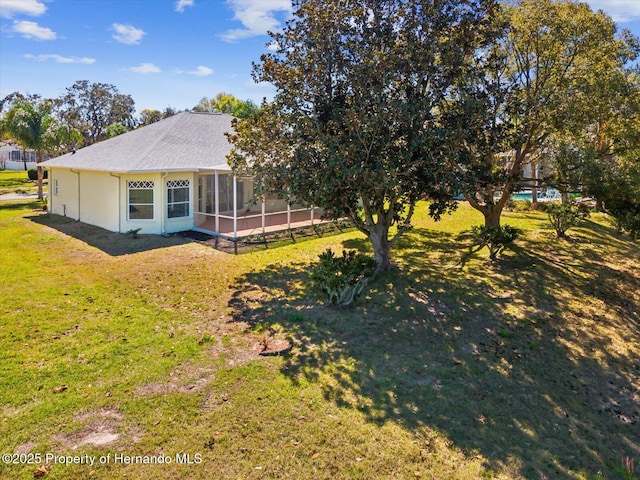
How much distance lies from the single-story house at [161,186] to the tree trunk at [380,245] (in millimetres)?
4085

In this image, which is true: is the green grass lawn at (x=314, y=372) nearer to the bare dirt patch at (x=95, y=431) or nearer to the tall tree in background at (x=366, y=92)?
the bare dirt patch at (x=95, y=431)

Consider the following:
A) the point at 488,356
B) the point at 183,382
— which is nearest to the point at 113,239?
the point at 183,382

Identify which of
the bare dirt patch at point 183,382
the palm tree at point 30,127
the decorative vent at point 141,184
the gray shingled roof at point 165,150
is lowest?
the bare dirt patch at point 183,382

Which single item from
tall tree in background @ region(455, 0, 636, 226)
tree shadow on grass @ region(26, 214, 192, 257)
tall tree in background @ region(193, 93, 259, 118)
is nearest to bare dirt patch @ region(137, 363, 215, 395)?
tall tree in background @ region(455, 0, 636, 226)

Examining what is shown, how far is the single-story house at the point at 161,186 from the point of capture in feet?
59.1

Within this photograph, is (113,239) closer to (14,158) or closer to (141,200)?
(141,200)

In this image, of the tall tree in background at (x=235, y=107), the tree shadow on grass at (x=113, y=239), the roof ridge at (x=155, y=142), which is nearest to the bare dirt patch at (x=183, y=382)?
the tree shadow on grass at (x=113, y=239)

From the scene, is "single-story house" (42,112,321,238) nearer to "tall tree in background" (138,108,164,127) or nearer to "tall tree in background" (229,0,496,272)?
"tall tree in background" (229,0,496,272)

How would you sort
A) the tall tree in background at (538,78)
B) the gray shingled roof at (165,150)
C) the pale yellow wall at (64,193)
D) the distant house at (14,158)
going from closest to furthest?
1. the tall tree in background at (538,78)
2. the gray shingled roof at (165,150)
3. the pale yellow wall at (64,193)
4. the distant house at (14,158)

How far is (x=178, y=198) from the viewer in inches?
743

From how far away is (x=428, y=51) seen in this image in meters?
10.1

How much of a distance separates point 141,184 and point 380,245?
1129 cm

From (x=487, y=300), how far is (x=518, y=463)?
6.03m

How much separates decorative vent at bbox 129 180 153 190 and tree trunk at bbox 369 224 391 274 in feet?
35.0
